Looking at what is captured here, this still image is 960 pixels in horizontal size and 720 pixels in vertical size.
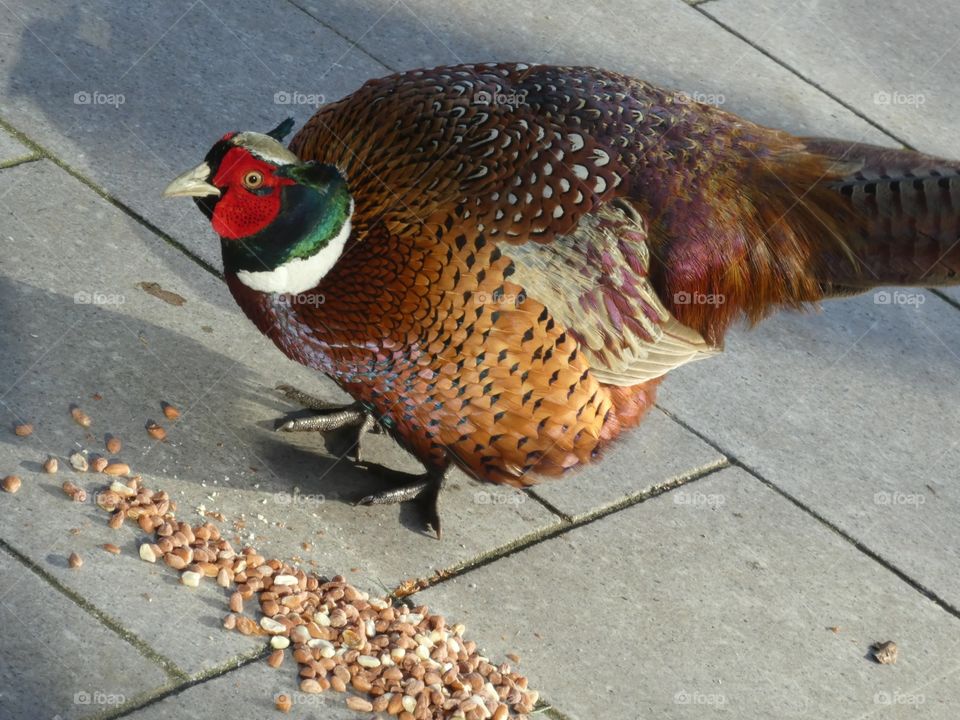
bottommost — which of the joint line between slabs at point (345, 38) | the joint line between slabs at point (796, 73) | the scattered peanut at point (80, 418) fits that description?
the scattered peanut at point (80, 418)

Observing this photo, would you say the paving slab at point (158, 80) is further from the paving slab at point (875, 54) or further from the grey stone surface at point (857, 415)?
the paving slab at point (875, 54)

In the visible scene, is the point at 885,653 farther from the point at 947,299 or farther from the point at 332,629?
the point at 947,299

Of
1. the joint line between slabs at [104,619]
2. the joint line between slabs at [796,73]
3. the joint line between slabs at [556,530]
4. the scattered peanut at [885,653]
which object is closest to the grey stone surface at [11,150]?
the joint line between slabs at [104,619]

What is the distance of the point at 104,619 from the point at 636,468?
6.47 ft

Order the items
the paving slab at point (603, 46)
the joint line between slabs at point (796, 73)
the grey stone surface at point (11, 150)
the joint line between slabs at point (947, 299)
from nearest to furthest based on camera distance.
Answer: the grey stone surface at point (11, 150) < the joint line between slabs at point (947, 299) < the paving slab at point (603, 46) < the joint line between slabs at point (796, 73)

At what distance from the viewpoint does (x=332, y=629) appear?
12.3 ft

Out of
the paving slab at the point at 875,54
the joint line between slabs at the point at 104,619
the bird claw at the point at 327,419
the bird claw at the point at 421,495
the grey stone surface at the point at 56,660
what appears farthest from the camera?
the paving slab at the point at 875,54

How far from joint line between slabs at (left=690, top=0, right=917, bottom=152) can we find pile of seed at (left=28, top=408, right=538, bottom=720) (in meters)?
3.93

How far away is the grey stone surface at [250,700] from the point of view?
11.0 ft

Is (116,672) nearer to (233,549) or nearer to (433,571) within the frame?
(233,549)

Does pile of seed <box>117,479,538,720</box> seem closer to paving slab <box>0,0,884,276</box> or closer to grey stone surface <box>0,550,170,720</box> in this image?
grey stone surface <box>0,550,170,720</box>

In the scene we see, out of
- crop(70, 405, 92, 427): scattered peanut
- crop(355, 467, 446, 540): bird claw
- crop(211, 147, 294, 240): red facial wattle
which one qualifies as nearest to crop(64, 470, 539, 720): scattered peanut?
crop(70, 405, 92, 427): scattered peanut

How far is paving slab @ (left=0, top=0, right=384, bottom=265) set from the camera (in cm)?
520

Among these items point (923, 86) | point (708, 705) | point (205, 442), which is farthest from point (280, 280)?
point (923, 86)
